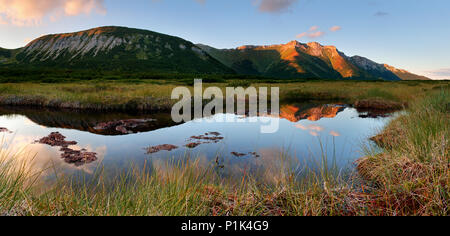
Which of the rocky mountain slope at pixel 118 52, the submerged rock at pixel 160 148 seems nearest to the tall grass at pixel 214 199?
the submerged rock at pixel 160 148

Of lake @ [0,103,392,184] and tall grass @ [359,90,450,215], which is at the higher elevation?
tall grass @ [359,90,450,215]

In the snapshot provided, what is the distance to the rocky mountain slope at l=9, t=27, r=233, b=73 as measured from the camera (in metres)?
133

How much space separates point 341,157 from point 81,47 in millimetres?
194325

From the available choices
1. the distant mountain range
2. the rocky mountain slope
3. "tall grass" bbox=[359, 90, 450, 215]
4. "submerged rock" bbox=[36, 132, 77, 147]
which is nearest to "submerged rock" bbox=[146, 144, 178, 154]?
"submerged rock" bbox=[36, 132, 77, 147]

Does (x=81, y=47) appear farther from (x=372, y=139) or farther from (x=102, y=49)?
(x=372, y=139)

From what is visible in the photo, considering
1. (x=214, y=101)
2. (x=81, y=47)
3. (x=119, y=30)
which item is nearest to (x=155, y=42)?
(x=119, y=30)

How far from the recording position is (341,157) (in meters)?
9.73

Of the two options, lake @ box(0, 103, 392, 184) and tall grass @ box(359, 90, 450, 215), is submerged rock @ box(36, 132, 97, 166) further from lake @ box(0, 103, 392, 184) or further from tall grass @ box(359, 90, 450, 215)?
tall grass @ box(359, 90, 450, 215)

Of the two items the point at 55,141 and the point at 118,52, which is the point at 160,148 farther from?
the point at 118,52

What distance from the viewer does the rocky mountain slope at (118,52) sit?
133m

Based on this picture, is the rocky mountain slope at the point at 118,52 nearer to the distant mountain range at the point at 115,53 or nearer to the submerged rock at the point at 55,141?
the distant mountain range at the point at 115,53

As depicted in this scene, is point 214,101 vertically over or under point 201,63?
under

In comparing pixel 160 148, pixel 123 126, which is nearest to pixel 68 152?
→ pixel 160 148
